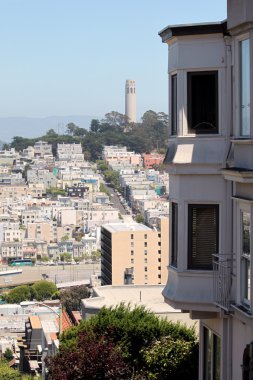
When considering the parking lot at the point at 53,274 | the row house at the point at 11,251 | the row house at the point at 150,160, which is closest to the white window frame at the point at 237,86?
the parking lot at the point at 53,274

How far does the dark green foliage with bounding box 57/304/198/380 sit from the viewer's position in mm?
8453

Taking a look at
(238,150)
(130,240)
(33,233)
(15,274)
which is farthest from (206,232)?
(33,233)

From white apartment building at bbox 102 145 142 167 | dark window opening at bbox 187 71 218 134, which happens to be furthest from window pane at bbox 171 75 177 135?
white apartment building at bbox 102 145 142 167

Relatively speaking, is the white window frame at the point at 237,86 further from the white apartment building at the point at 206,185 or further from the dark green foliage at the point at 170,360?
the dark green foliage at the point at 170,360

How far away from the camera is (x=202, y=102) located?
5758mm

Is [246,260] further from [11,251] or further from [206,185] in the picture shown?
[11,251]

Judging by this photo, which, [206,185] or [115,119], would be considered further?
[115,119]

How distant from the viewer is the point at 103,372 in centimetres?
808

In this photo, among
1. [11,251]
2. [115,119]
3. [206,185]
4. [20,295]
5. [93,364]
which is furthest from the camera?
[115,119]

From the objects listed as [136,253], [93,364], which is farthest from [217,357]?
[136,253]

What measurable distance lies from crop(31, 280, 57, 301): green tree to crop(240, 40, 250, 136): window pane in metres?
84.3

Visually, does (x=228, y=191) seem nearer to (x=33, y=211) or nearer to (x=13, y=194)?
(x=33, y=211)

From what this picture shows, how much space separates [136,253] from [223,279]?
7901cm

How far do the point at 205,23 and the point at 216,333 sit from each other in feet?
4.70
